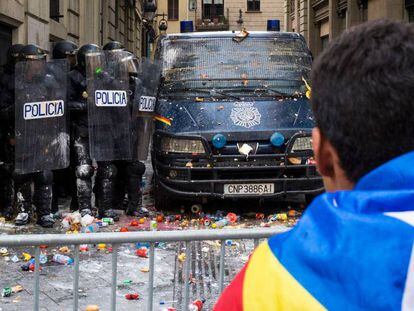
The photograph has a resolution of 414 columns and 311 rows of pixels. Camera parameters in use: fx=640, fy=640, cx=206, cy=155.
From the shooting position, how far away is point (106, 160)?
285 inches

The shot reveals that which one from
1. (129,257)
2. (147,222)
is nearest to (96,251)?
(129,257)

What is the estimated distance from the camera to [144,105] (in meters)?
7.47

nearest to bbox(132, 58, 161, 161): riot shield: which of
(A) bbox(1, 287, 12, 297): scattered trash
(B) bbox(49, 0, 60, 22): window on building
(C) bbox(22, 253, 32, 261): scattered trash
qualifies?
(C) bbox(22, 253, 32, 261): scattered trash

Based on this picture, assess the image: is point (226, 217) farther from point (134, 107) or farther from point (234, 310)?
point (234, 310)

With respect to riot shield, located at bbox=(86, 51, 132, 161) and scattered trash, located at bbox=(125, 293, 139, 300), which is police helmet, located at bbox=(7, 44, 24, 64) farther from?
scattered trash, located at bbox=(125, 293, 139, 300)

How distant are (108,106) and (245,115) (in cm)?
153

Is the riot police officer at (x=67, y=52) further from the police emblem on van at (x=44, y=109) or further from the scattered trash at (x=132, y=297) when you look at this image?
the scattered trash at (x=132, y=297)

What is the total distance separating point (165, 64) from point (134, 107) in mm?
929

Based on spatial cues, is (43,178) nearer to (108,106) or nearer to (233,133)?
(108,106)

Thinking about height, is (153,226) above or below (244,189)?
below

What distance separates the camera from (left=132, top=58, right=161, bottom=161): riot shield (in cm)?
745

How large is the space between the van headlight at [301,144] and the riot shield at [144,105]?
Result: 1.74 meters

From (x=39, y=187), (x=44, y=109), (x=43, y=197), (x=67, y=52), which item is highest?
(x=67, y=52)

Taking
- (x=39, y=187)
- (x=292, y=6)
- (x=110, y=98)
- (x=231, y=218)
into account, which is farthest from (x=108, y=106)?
(x=292, y=6)
